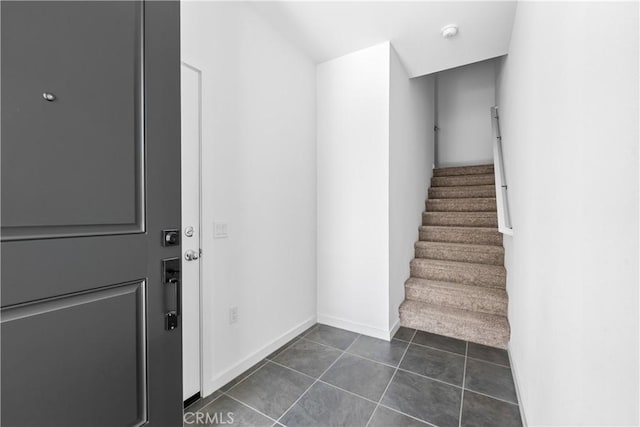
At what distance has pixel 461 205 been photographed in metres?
3.67

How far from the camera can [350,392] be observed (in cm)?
173

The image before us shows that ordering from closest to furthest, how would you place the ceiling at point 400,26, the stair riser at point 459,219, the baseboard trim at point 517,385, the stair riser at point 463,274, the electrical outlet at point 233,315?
the baseboard trim at point 517,385 < the electrical outlet at point 233,315 < the ceiling at point 400,26 < the stair riser at point 463,274 < the stair riser at point 459,219

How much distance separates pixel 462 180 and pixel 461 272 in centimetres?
189

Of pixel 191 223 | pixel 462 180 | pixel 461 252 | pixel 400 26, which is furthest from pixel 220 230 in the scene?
pixel 462 180

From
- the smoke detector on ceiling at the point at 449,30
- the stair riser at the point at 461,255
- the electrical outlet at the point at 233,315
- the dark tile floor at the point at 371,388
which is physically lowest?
the dark tile floor at the point at 371,388

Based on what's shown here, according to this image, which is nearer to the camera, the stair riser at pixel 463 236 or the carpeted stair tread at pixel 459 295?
the carpeted stair tread at pixel 459 295

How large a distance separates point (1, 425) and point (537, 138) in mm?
2063

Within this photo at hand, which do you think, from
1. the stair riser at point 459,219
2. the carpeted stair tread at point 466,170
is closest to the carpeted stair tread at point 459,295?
the stair riser at point 459,219

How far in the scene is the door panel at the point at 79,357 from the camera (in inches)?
26.1

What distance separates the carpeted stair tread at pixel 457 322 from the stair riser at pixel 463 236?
3.14 ft

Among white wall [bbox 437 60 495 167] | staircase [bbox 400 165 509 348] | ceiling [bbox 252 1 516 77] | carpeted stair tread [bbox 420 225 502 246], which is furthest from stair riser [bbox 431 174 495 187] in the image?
ceiling [bbox 252 1 516 77]

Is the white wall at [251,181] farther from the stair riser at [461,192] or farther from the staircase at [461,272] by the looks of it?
the stair riser at [461,192]

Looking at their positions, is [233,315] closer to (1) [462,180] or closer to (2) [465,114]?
(1) [462,180]

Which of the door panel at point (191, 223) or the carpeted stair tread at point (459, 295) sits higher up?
the door panel at point (191, 223)
